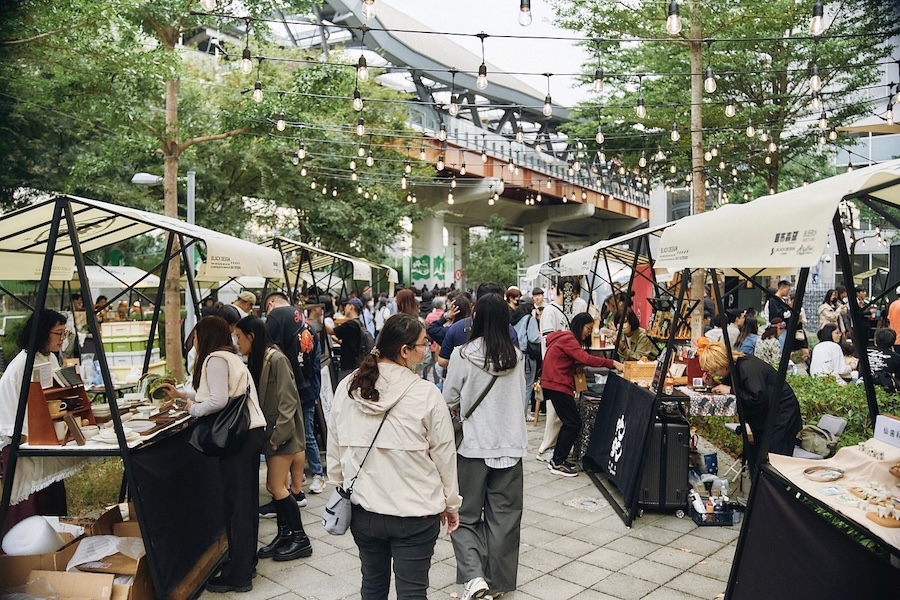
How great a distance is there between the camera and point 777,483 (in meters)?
3.64

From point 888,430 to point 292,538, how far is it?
150 inches

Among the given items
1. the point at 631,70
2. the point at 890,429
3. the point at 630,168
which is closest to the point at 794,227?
the point at 890,429

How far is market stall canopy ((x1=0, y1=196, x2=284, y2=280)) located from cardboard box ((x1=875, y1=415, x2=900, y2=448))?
413 centimetres

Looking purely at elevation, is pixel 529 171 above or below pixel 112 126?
above

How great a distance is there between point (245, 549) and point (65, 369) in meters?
2.09

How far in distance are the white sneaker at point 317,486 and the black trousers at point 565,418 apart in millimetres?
2394

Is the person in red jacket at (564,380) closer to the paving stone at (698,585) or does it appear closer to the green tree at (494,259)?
the paving stone at (698,585)

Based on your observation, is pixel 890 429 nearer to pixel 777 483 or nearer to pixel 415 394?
pixel 777 483

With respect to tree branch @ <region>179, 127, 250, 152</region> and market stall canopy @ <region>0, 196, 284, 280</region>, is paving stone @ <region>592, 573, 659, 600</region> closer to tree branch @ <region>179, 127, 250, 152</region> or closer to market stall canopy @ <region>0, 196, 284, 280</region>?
market stall canopy @ <region>0, 196, 284, 280</region>

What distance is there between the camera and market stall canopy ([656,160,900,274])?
9.48ft

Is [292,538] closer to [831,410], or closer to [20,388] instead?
[20,388]

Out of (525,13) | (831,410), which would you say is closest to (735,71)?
(831,410)

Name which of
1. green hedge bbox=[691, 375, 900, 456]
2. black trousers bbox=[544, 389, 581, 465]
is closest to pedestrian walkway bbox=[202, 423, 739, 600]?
black trousers bbox=[544, 389, 581, 465]

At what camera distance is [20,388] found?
4188 mm
